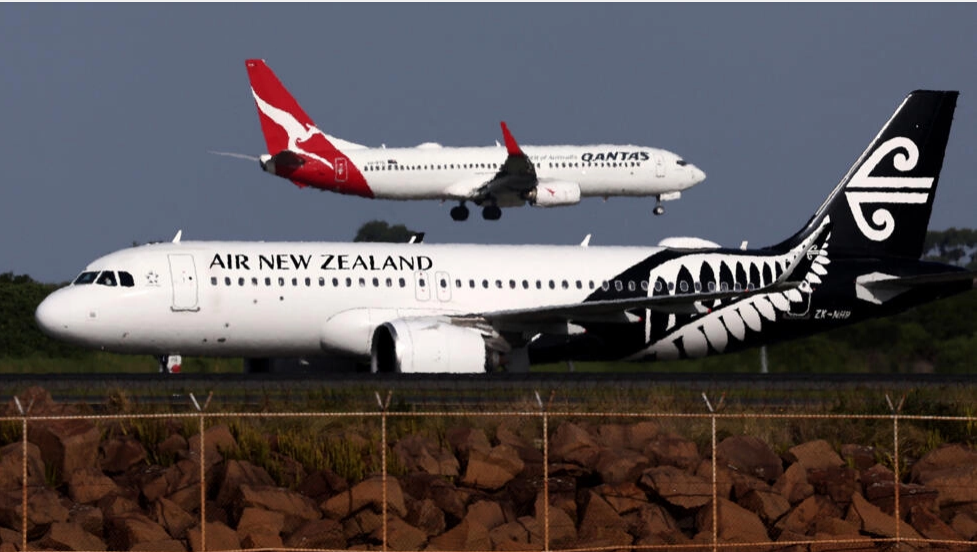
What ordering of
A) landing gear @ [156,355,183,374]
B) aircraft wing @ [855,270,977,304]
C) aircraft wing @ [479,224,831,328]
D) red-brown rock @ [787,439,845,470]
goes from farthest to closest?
aircraft wing @ [855,270,977,304] → landing gear @ [156,355,183,374] → aircraft wing @ [479,224,831,328] → red-brown rock @ [787,439,845,470]

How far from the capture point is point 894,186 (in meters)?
36.7

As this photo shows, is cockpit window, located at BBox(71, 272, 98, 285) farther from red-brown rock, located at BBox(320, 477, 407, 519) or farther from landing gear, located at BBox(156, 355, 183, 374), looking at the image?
red-brown rock, located at BBox(320, 477, 407, 519)

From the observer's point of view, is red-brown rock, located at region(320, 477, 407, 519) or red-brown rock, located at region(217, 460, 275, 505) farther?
Answer: red-brown rock, located at region(217, 460, 275, 505)

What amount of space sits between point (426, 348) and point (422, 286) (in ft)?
8.34

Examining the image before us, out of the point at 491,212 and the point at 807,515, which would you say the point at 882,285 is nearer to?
the point at 807,515

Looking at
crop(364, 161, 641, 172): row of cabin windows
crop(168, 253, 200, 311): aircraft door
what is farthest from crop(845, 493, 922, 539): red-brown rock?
crop(364, 161, 641, 172): row of cabin windows

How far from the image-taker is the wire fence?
57.5ft

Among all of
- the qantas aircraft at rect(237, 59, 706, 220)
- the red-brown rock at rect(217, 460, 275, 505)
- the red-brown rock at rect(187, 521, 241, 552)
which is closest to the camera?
the red-brown rock at rect(187, 521, 241, 552)

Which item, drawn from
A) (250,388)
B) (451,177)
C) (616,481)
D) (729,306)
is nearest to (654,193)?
(451,177)

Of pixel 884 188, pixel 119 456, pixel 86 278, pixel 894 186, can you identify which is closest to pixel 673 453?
pixel 119 456

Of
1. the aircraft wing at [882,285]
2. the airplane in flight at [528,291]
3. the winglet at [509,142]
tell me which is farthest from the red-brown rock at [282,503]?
the winglet at [509,142]

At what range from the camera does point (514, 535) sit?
17.8m

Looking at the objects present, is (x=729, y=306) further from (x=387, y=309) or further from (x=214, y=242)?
(x=214, y=242)

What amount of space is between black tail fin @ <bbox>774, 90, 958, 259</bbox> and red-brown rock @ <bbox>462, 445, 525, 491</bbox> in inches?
709
